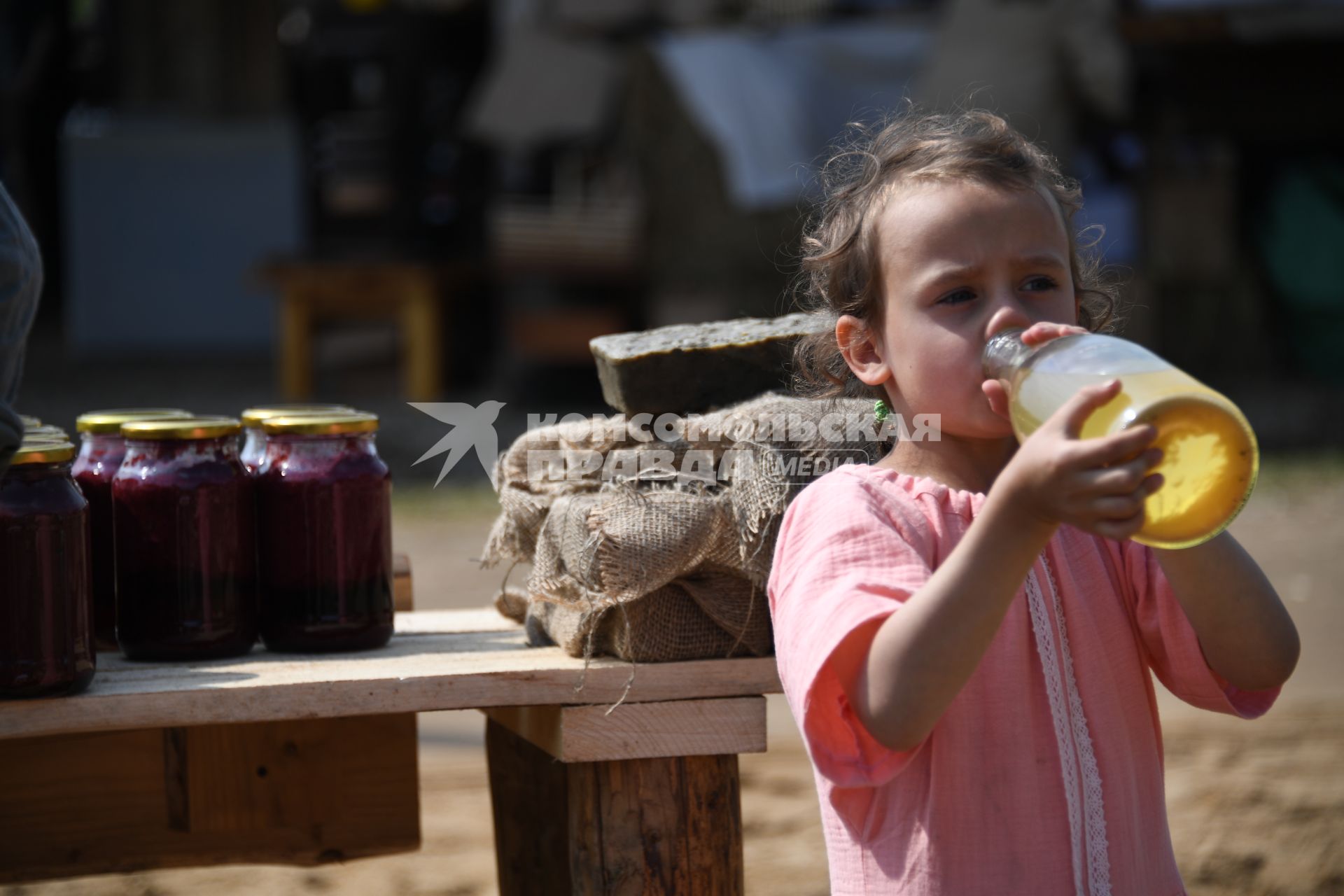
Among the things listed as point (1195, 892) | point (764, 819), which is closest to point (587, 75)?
point (764, 819)

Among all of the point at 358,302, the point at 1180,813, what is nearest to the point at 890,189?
the point at 1180,813

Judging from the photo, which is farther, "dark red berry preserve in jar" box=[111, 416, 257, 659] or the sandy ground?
the sandy ground

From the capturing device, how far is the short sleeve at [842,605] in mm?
1329

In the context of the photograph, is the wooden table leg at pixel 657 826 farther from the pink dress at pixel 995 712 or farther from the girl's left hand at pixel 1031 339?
the girl's left hand at pixel 1031 339

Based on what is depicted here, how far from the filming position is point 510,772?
2328mm

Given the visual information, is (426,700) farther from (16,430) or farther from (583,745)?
(16,430)

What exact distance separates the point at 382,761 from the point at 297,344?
6.92m

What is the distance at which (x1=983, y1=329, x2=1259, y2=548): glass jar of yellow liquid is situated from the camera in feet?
3.93

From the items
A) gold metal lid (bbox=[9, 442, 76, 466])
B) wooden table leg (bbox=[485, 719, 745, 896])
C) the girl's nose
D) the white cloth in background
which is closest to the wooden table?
wooden table leg (bbox=[485, 719, 745, 896])

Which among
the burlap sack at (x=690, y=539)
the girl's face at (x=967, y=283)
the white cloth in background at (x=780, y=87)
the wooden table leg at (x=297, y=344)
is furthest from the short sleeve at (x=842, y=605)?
the wooden table leg at (x=297, y=344)

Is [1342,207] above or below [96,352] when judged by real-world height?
above

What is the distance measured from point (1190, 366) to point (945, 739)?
773 centimetres

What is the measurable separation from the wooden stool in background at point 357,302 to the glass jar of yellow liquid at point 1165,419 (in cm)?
755

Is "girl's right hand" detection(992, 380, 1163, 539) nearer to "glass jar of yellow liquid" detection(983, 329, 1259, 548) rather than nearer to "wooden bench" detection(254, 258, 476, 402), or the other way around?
"glass jar of yellow liquid" detection(983, 329, 1259, 548)
